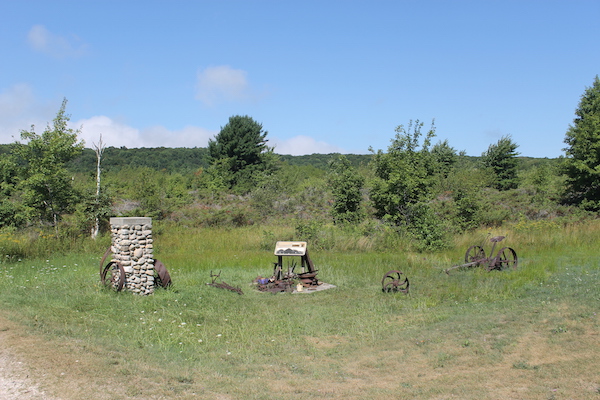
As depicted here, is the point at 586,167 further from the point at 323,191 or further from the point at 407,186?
the point at 323,191

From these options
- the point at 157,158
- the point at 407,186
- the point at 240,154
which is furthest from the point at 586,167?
the point at 157,158

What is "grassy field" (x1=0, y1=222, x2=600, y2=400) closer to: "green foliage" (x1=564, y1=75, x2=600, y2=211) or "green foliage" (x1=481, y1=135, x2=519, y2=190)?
"green foliage" (x1=564, y1=75, x2=600, y2=211)

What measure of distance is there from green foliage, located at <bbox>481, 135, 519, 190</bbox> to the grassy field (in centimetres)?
2576

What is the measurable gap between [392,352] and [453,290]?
4.18 meters

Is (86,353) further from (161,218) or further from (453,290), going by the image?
(161,218)

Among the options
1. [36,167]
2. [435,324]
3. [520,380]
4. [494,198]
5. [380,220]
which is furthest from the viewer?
[494,198]

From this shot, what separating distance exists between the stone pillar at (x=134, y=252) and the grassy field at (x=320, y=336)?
422 mm

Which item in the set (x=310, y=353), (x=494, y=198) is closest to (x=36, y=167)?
(x=310, y=353)

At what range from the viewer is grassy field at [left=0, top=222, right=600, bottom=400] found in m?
5.28

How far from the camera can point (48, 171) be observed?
1692 cm

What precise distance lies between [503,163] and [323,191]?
1635cm

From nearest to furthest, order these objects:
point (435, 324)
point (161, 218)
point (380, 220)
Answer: point (435, 324) → point (380, 220) → point (161, 218)

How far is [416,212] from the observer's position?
18.0 meters

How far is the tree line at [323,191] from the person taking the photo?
17609 mm
